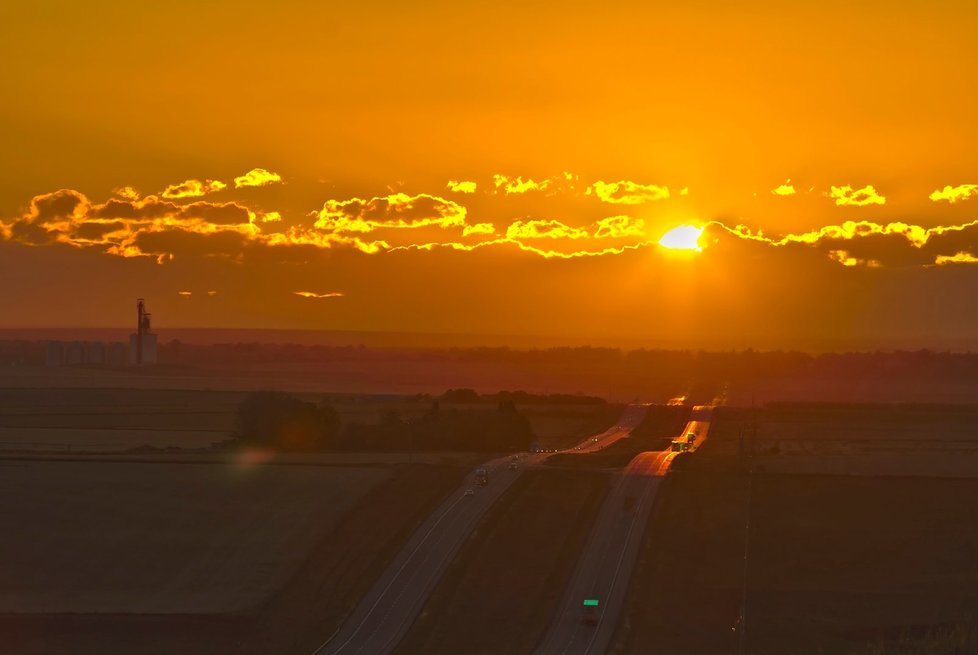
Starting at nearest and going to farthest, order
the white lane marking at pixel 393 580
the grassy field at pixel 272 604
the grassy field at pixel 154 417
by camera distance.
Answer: the grassy field at pixel 272 604 < the white lane marking at pixel 393 580 < the grassy field at pixel 154 417

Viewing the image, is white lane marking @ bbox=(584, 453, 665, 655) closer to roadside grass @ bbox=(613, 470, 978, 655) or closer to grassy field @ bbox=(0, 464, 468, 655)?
roadside grass @ bbox=(613, 470, 978, 655)

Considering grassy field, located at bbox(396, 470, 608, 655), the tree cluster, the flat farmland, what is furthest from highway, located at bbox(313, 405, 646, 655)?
the tree cluster

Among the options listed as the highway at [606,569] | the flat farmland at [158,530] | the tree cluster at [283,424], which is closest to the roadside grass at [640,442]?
the highway at [606,569]

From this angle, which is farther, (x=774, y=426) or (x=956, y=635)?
(x=774, y=426)

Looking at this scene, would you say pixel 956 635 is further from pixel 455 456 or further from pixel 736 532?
pixel 455 456

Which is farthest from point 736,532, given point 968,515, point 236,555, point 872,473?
point 236,555

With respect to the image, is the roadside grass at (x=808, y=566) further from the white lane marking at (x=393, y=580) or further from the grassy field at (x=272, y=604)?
the grassy field at (x=272, y=604)
